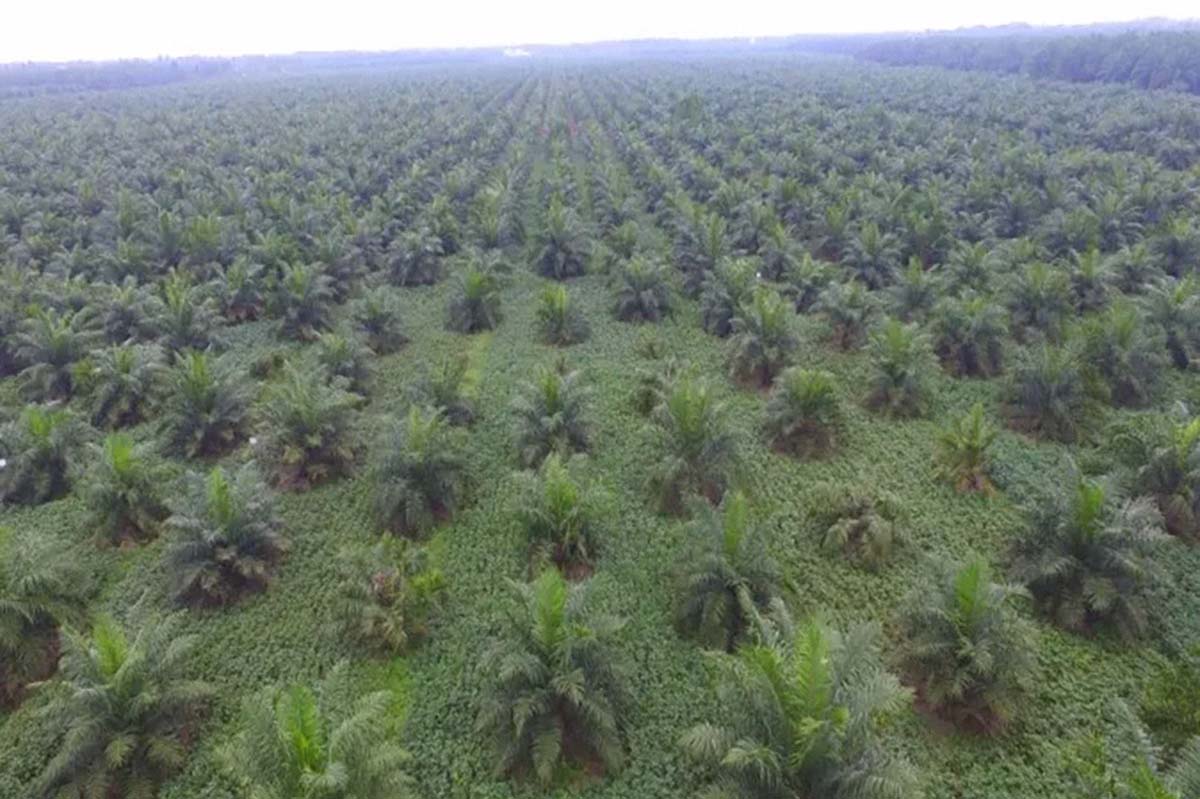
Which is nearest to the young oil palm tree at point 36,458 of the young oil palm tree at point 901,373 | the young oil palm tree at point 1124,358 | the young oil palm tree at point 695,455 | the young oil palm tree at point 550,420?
the young oil palm tree at point 550,420

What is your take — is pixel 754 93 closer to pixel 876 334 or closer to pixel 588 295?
pixel 588 295

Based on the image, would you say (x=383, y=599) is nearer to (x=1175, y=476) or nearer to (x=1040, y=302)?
(x=1175, y=476)

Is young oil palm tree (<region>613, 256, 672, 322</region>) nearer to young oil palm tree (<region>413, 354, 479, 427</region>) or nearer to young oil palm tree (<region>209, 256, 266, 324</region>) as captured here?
young oil palm tree (<region>413, 354, 479, 427</region>)

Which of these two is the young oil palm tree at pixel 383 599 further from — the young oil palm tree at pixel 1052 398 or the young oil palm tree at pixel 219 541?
the young oil palm tree at pixel 1052 398

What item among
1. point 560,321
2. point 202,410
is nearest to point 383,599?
point 202,410

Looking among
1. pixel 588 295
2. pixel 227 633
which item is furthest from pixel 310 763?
pixel 588 295

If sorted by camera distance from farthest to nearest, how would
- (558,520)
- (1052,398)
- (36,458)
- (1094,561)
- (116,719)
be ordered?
1. (1052,398)
2. (36,458)
3. (558,520)
4. (1094,561)
5. (116,719)
